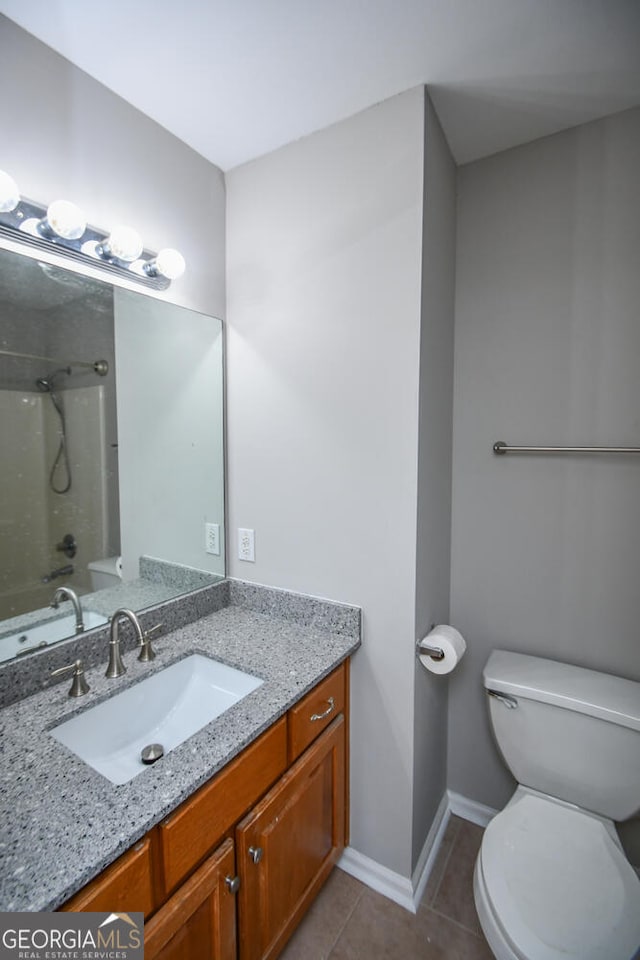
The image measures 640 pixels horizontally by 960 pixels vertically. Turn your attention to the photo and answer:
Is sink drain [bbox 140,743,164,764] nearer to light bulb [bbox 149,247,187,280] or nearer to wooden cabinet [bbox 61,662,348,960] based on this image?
wooden cabinet [bbox 61,662,348,960]

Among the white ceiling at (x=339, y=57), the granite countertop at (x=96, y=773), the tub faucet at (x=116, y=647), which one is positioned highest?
the white ceiling at (x=339, y=57)

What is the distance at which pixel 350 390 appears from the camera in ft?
4.40

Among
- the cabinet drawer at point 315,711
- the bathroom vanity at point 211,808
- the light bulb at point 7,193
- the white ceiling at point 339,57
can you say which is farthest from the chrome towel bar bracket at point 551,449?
the light bulb at point 7,193

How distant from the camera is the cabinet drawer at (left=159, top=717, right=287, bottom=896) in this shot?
2.56 feet

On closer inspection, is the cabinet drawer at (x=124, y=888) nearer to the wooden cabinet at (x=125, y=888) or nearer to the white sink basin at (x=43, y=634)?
the wooden cabinet at (x=125, y=888)

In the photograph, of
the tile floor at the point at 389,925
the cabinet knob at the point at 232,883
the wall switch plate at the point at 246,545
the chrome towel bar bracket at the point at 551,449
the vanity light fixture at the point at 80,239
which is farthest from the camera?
the wall switch plate at the point at 246,545

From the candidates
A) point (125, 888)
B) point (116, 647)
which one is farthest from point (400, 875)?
point (116, 647)

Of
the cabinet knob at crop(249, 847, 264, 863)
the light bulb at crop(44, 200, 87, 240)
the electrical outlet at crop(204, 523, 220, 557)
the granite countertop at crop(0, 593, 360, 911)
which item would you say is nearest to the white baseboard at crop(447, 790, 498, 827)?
the granite countertop at crop(0, 593, 360, 911)

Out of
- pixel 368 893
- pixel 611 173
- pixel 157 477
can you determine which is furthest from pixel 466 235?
pixel 368 893

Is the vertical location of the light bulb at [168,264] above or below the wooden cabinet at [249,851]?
above

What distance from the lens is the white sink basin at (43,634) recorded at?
1.05m

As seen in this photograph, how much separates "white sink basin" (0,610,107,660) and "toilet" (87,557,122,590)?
3.5 inches

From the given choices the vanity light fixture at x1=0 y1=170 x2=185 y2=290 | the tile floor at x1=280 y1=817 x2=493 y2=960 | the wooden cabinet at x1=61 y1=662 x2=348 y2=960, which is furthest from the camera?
the tile floor at x1=280 y1=817 x2=493 y2=960

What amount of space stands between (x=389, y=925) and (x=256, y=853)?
0.70m
